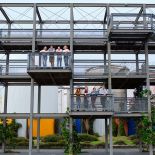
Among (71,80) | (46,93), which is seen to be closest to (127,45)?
(71,80)

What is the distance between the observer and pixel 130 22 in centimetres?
2814

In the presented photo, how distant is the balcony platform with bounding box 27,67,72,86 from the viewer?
26.6 meters

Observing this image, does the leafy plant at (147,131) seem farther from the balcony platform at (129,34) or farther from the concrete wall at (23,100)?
the concrete wall at (23,100)

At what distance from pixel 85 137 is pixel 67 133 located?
40.7ft

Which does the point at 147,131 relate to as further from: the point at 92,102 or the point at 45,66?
the point at 45,66

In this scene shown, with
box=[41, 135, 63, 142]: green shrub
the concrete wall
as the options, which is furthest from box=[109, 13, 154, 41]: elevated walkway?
the concrete wall

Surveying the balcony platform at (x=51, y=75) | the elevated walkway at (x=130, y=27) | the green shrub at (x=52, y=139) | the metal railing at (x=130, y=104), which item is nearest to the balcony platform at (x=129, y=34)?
the elevated walkway at (x=130, y=27)

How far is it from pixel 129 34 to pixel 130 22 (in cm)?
104

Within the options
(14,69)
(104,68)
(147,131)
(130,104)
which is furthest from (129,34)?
(14,69)

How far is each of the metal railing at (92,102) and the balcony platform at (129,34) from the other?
4349 millimetres

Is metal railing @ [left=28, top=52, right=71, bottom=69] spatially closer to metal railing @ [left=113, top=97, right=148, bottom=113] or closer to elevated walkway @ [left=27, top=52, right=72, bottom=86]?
elevated walkway @ [left=27, top=52, right=72, bottom=86]

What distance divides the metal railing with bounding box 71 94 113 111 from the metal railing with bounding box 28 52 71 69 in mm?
2310

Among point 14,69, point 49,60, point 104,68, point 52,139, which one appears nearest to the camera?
point 49,60

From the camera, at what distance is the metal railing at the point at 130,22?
27248 mm
